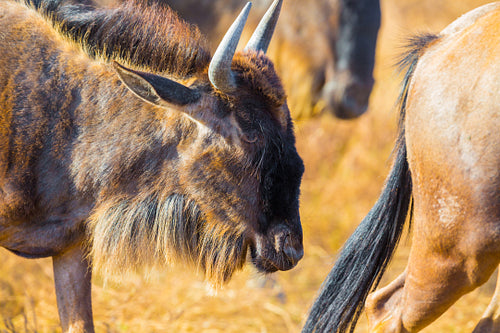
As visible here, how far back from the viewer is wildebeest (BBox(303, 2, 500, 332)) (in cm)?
191

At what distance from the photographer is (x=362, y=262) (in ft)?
8.82

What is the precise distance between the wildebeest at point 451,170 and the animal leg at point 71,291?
4.51 feet

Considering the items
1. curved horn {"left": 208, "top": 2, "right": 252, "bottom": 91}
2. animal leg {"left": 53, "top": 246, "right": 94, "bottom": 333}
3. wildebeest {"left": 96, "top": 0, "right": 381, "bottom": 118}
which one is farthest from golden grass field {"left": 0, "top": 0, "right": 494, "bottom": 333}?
curved horn {"left": 208, "top": 2, "right": 252, "bottom": 91}

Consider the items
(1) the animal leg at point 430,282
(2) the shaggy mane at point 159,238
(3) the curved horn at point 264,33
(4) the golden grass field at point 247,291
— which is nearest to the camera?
(1) the animal leg at point 430,282

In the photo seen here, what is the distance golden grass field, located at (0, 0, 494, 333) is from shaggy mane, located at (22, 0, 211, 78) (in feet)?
2.40

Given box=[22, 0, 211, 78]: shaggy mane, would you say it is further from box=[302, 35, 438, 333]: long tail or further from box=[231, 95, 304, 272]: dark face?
box=[302, 35, 438, 333]: long tail

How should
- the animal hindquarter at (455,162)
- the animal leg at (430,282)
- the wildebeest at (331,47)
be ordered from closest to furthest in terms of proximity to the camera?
the animal hindquarter at (455,162) → the animal leg at (430,282) → the wildebeest at (331,47)

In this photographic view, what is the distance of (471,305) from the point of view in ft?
14.3

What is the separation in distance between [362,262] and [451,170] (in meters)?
0.85

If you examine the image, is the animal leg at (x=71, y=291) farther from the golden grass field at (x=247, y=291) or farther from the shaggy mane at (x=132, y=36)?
the shaggy mane at (x=132, y=36)

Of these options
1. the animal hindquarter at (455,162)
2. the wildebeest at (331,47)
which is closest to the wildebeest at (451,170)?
the animal hindquarter at (455,162)

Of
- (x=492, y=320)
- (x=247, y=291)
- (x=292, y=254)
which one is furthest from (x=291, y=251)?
(x=247, y=291)

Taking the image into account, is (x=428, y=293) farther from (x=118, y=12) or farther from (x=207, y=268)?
(x=118, y=12)

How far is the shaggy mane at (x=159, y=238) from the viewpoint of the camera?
2447 mm
